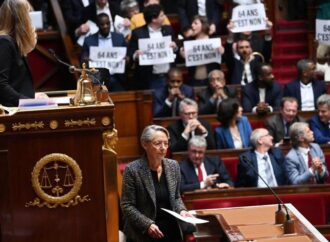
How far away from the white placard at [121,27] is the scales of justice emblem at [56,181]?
5498 mm

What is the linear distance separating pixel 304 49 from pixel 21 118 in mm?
6767

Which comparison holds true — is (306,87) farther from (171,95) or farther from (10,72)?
(10,72)

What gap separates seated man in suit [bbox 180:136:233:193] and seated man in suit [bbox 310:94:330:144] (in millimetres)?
1200

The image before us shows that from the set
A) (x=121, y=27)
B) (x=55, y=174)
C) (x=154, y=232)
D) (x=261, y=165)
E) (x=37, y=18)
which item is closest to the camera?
(x=55, y=174)

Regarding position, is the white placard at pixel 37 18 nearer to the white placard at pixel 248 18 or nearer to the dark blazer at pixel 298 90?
the white placard at pixel 248 18

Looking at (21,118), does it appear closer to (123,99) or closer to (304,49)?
(123,99)

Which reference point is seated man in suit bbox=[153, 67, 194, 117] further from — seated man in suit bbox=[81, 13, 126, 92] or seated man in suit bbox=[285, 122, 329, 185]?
seated man in suit bbox=[285, 122, 329, 185]

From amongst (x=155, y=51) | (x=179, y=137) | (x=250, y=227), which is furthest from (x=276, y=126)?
(x=250, y=227)

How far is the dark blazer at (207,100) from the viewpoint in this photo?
311 inches

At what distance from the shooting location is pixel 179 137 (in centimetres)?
721

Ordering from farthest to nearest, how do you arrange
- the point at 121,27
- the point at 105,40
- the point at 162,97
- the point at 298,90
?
1. the point at 121,27
2. the point at 105,40
3. the point at 298,90
4. the point at 162,97

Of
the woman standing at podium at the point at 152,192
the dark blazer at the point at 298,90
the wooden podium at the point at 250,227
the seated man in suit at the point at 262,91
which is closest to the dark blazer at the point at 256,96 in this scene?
the seated man in suit at the point at 262,91

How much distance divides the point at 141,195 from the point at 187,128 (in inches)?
102

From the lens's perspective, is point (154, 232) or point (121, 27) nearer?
point (154, 232)
